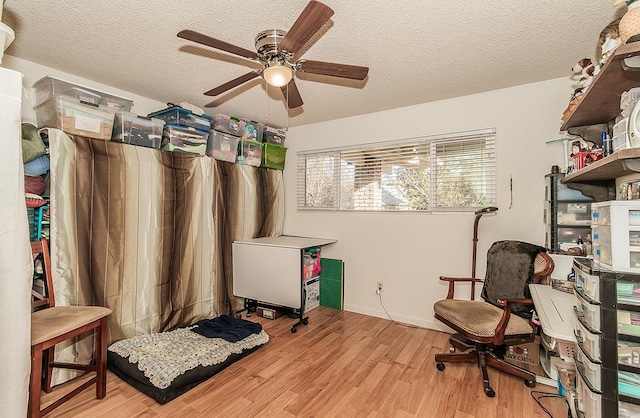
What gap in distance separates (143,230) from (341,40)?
226 centimetres

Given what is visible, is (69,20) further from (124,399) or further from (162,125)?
(124,399)

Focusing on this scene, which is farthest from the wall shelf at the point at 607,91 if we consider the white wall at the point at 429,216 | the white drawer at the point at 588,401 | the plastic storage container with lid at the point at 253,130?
the plastic storage container with lid at the point at 253,130

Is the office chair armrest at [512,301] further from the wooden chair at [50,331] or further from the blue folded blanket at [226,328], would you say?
the wooden chair at [50,331]

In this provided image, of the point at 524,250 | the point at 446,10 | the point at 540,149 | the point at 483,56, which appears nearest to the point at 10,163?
the point at 446,10

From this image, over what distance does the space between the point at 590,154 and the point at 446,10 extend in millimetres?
1234

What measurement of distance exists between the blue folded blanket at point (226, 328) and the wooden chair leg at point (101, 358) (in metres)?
0.82

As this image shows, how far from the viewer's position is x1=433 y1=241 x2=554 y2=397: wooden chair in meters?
2.03

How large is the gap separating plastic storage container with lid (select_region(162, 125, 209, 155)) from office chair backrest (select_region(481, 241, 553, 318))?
2.93 meters

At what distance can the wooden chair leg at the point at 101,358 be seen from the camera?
74.2 inches

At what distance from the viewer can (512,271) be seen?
235 cm

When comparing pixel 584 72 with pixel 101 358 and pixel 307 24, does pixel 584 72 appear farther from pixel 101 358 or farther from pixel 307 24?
pixel 101 358

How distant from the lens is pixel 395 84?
2631 mm

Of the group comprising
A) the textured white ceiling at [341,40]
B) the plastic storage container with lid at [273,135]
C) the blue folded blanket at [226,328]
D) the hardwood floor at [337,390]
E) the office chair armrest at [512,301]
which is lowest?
the hardwood floor at [337,390]

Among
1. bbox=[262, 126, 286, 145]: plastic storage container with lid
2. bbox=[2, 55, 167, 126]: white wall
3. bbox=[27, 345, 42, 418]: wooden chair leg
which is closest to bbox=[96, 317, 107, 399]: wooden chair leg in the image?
bbox=[27, 345, 42, 418]: wooden chair leg
